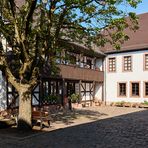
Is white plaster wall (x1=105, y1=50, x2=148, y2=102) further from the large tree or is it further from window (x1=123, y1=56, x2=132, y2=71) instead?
the large tree

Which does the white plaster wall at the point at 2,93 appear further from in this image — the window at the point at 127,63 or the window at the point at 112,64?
the window at the point at 112,64

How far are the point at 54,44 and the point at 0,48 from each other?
8.08 feet

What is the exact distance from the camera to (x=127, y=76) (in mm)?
34281

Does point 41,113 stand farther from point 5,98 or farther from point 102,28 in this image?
point 5,98

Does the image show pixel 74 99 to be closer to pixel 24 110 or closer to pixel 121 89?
pixel 121 89

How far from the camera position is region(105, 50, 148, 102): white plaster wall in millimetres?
33094

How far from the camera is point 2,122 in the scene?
49.7 ft

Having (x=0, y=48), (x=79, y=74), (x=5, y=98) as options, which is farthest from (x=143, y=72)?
(x=0, y=48)

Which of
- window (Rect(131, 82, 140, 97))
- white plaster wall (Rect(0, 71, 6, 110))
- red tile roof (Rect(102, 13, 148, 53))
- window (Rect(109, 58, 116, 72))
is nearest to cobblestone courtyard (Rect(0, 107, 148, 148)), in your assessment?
white plaster wall (Rect(0, 71, 6, 110))

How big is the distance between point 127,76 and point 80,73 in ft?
20.5

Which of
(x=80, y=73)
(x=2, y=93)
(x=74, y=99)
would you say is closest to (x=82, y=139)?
(x=2, y=93)

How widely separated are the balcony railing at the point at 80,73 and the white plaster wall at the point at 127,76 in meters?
1.28

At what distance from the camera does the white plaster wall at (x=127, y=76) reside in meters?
33.1

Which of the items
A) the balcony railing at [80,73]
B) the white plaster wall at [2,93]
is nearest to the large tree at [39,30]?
the white plaster wall at [2,93]
